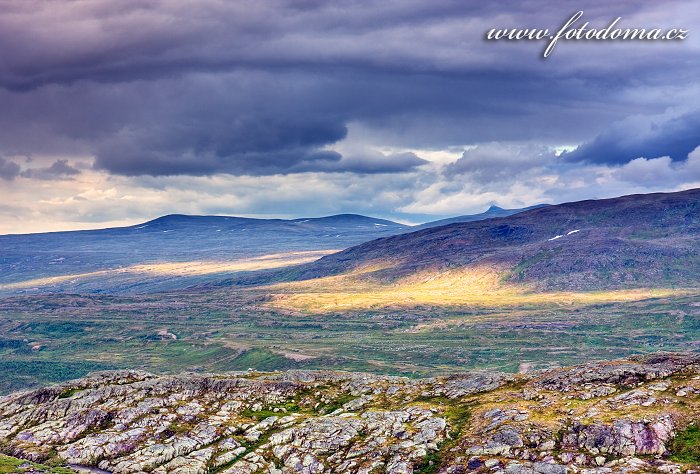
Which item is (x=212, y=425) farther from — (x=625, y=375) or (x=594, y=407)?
(x=625, y=375)

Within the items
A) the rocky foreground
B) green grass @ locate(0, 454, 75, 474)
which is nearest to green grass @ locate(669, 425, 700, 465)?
the rocky foreground

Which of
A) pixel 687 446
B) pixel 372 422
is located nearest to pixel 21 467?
pixel 372 422

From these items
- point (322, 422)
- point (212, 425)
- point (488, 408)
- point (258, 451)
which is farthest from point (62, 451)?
point (488, 408)

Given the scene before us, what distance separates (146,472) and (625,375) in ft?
292

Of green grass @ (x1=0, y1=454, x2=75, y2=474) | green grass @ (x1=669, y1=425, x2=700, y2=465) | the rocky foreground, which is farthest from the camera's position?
green grass @ (x1=0, y1=454, x2=75, y2=474)

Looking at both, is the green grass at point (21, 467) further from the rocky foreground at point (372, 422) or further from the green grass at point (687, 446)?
the green grass at point (687, 446)

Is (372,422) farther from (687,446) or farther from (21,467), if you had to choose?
(21,467)

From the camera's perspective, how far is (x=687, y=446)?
94938 mm

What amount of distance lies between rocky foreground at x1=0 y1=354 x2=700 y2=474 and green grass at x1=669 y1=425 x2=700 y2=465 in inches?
8.9

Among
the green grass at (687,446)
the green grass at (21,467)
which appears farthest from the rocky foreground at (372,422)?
the green grass at (21,467)

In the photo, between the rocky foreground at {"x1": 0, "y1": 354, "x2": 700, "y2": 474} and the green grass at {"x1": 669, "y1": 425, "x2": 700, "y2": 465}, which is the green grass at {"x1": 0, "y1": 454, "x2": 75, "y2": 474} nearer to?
the rocky foreground at {"x1": 0, "y1": 354, "x2": 700, "y2": 474}

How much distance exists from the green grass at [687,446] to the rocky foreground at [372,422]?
0.23 meters

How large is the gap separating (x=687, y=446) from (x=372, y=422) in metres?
51.7

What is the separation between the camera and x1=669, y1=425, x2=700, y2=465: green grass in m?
91.9
